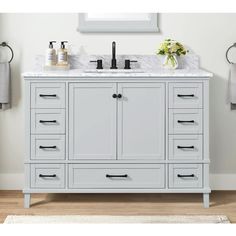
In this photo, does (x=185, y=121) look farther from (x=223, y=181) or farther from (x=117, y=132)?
(x=223, y=181)

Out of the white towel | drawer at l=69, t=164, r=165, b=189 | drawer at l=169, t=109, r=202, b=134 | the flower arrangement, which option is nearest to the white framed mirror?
the flower arrangement

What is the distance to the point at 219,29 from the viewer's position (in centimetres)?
338

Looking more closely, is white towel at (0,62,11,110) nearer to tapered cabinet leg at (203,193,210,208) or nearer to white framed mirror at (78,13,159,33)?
white framed mirror at (78,13,159,33)

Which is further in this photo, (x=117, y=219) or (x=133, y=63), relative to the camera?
(x=133, y=63)

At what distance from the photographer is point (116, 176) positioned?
293 centimetres

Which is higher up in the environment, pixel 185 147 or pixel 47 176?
pixel 185 147

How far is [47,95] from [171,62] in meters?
0.92

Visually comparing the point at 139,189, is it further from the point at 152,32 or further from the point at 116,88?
the point at 152,32

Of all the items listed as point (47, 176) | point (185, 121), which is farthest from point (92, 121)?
point (185, 121)

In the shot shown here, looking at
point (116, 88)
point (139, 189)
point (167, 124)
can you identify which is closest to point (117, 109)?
point (116, 88)

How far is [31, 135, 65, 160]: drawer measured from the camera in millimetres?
2898

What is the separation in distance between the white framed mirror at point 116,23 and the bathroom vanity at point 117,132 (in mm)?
577

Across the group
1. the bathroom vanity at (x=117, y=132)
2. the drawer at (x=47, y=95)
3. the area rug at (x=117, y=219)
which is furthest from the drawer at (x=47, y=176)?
the drawer at (x=47, y=95)

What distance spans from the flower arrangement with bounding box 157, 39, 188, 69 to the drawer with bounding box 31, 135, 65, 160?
3.03ft
